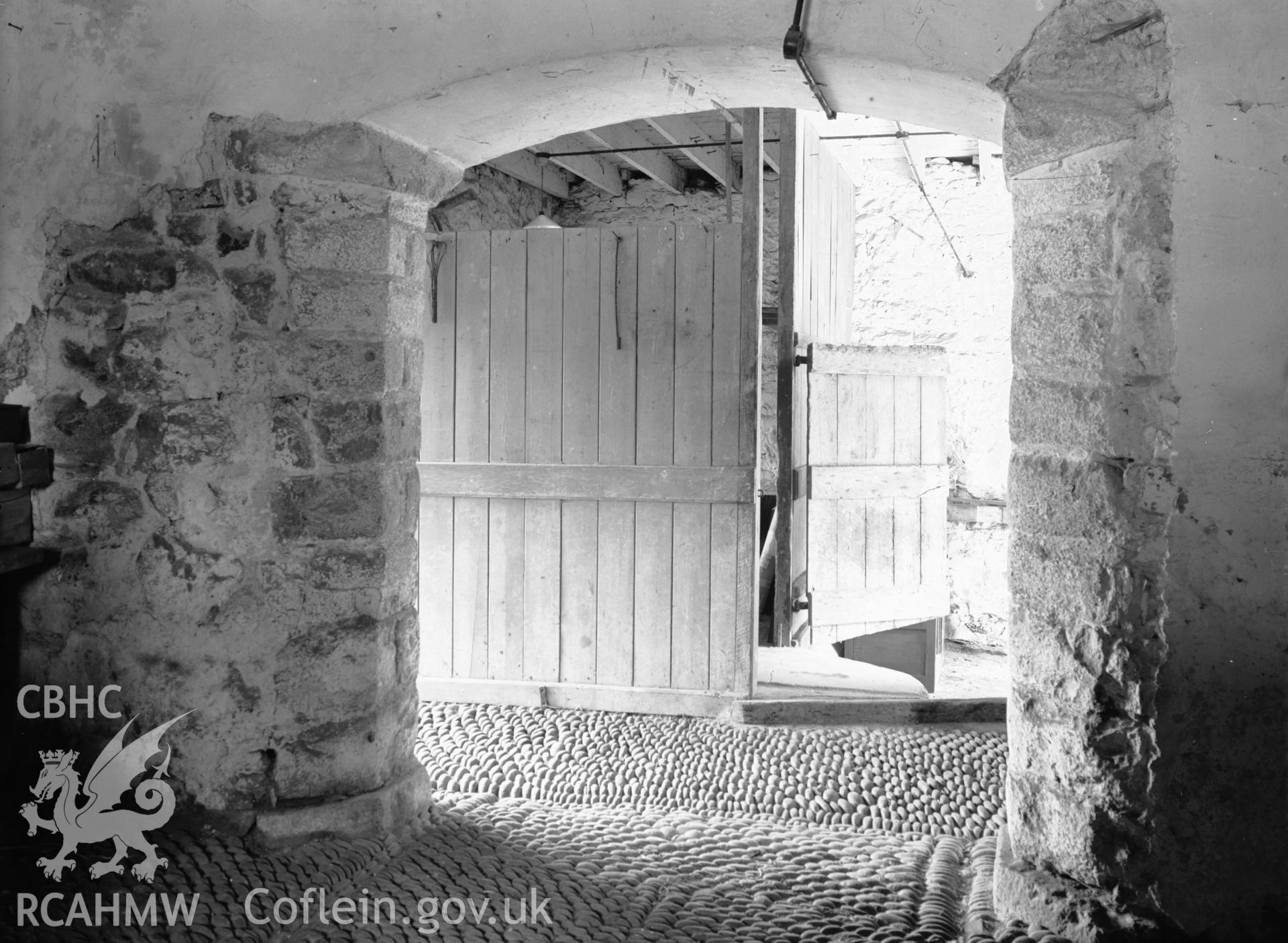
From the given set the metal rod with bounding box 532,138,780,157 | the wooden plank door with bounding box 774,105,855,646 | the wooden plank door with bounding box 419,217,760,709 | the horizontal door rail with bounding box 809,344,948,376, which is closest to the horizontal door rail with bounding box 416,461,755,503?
the wooden plank door with bounding box 419,217,760,709

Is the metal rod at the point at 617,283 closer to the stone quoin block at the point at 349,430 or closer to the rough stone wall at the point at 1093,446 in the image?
the stone quoin block at the point at 349,430

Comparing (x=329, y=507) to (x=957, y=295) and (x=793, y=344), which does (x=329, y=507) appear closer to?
(x=793, y=344)

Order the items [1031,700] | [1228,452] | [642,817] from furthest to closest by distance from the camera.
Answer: [642,817], [1031,700], [1228,452]

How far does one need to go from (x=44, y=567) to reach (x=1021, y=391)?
7.63 ft

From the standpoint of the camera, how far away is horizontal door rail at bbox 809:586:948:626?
455 cm

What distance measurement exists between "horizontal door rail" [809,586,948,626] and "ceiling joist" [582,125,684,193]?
106 inches

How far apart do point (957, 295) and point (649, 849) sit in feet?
17.1

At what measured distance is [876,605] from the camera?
15.4ft

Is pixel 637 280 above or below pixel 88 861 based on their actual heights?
above

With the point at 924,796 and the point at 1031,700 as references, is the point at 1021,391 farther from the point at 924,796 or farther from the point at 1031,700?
the point at 924,796

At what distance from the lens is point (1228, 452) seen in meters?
2.03

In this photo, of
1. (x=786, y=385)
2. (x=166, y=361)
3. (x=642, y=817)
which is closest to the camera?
(x=166, y=361)

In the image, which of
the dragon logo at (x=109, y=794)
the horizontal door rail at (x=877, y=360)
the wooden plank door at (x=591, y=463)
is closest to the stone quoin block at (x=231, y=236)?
the dragon logo at (x=109, y=794)

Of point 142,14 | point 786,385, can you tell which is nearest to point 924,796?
point 786,385
